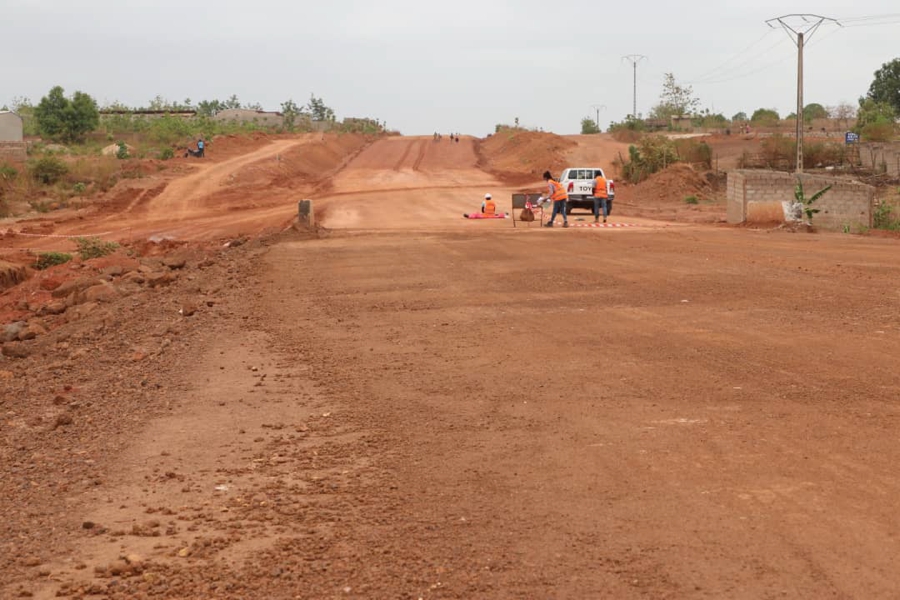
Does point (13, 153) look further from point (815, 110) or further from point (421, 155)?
point (815, 110)

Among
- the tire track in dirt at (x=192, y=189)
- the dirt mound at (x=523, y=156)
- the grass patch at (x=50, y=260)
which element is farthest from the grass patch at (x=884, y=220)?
the dirt mound at (x=523, y=156)

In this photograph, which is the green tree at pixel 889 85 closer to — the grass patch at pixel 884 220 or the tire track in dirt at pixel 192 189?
the tire track in dirt at pixel 192 189

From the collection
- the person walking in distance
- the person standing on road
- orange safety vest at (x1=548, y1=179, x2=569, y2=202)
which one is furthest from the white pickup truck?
orange safety vest at (x1=548, y1=179, x2=569, y2=202)

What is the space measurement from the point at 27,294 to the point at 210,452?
1537 centimetres

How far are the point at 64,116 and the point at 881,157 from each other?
2179 inches

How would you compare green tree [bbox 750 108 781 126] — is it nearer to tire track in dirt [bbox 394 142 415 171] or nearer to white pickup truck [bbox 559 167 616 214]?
tire track in dirt [bbox 394 142 415 171]

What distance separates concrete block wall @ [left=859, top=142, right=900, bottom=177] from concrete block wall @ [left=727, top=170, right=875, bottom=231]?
22381 millimetres

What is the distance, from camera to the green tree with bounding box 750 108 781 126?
113m

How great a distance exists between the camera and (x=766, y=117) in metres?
123

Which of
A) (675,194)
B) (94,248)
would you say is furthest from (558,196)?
(675,194)

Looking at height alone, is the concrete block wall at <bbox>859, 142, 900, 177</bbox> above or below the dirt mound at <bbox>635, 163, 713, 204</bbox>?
above

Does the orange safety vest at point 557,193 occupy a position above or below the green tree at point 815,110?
below

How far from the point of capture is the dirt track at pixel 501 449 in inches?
227

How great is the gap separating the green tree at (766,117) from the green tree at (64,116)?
217 feet
